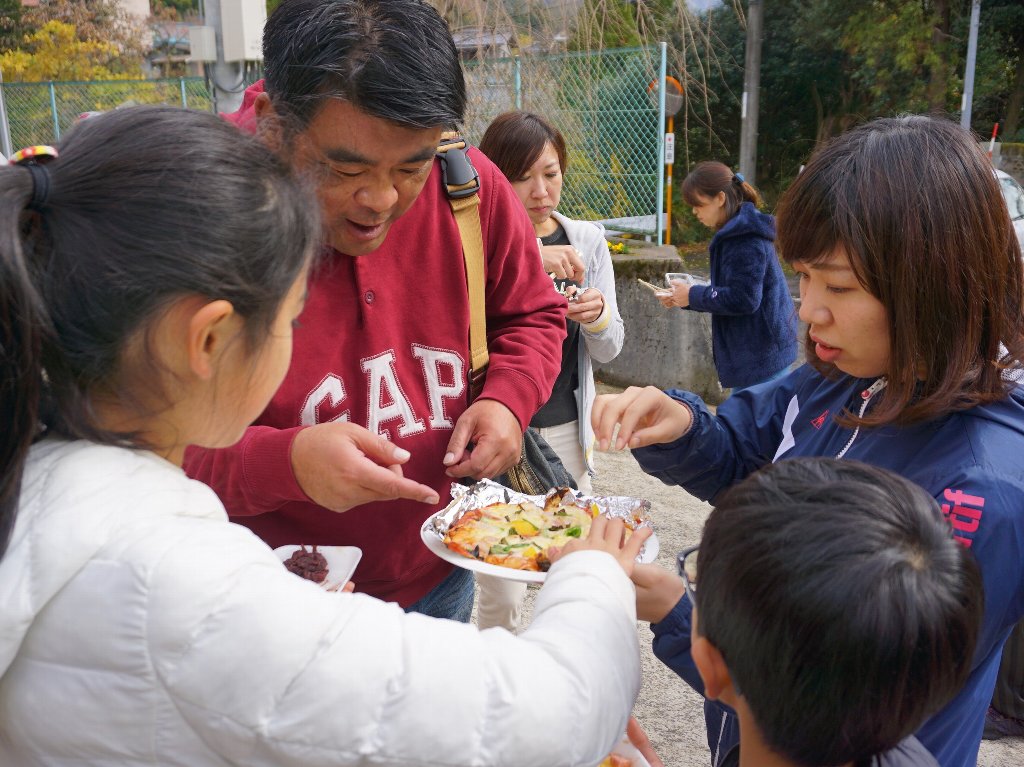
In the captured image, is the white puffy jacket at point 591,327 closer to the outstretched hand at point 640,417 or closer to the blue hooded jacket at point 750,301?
the blue hooded jacket at point 750,301

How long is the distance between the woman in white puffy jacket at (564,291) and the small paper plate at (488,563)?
1.34 metres

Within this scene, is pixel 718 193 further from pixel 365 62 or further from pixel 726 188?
pixel 365 62

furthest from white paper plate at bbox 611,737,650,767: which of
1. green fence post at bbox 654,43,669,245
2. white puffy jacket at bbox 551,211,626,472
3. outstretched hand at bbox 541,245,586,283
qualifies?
green fence post at bbox 654,43,669,245

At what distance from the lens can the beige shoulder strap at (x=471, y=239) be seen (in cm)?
190

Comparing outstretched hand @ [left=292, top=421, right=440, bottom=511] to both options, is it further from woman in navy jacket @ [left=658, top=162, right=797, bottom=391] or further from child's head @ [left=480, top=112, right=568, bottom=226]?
woman in navy jacket @ [left=658, top=162, right=797, bottom=391]

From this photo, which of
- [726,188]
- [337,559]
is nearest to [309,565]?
[337,559]

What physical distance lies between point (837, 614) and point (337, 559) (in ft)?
3.03

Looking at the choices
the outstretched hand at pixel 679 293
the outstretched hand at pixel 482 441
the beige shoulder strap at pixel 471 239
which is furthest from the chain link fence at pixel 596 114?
the outstretched hand at pixel 482 441

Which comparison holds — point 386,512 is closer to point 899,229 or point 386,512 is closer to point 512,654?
point 512,654

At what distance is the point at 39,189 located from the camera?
92 centimetres

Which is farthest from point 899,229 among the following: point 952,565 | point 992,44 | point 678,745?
point 992,44

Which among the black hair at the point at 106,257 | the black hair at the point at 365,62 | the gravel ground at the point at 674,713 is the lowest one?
the gravel ground at the point at 674,713

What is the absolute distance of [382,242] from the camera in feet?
5.89

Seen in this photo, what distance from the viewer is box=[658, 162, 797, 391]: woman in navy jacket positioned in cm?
482
